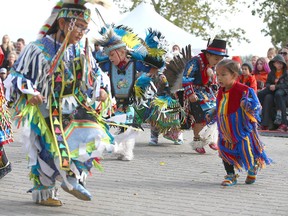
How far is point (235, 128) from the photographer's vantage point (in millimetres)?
7238

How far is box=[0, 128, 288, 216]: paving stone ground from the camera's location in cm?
606

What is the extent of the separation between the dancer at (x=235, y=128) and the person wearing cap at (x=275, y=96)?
19.4 ft

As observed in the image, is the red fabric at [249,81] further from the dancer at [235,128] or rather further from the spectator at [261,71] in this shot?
the dancer at [235,128]

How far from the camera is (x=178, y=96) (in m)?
10.0

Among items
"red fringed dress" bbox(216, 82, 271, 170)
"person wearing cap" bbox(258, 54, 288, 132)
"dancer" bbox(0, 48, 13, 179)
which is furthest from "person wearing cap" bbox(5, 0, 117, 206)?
"person wearing cap" bbox(258, 54, 288, 132)

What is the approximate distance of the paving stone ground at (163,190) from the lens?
6062 mm

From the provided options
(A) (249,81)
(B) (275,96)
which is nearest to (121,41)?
(A) (249,81)

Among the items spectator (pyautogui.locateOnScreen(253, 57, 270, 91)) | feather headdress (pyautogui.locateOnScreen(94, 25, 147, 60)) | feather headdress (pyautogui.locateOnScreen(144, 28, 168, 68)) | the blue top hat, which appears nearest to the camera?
feather headdress (pyautogui.locateOnScreen(94, 25, 147, 60))

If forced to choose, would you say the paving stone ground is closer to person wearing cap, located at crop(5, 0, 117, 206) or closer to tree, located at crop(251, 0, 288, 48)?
person wearing cap, located at crop(5, 0, 117, 206)

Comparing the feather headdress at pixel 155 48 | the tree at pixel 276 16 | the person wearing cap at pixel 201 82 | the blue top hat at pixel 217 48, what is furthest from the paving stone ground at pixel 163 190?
the tree at pixel 276 16

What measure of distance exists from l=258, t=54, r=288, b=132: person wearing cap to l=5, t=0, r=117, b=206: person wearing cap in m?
7.46

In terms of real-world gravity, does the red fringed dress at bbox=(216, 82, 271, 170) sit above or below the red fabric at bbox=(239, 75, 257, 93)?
below

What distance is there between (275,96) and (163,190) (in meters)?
6.71

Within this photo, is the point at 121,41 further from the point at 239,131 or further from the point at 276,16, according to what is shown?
the point at 276,16
